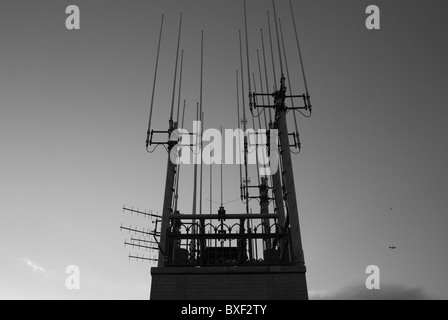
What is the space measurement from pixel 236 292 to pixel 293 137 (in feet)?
21.8

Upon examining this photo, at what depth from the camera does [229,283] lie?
1059cm

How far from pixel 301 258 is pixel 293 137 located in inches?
207

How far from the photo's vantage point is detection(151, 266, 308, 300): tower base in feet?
34.1

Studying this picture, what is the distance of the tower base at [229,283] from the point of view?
34.1 feet

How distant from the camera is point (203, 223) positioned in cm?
1227

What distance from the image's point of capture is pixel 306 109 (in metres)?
14.2

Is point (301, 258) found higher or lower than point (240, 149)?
lower
